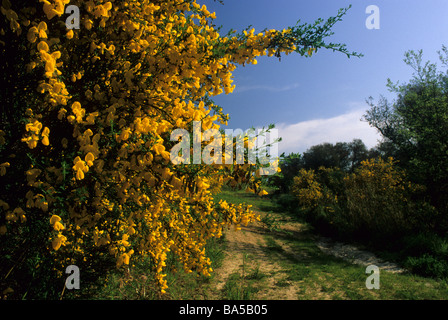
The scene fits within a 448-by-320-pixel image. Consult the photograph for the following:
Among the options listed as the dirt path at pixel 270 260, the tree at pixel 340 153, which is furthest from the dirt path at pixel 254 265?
the tree at pixel 340 153

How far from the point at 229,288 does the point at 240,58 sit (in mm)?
4434

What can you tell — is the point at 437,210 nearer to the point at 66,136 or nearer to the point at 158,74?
the point at 158,74

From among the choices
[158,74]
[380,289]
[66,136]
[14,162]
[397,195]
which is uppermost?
[158,74]

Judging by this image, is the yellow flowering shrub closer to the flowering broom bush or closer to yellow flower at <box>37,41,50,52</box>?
the flowering broom bush

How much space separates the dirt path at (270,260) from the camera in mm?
4946

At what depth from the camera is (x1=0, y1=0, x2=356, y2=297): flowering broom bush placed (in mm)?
1655

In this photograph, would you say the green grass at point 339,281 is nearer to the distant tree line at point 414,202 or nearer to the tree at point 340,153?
the distant tree line at point 414,202

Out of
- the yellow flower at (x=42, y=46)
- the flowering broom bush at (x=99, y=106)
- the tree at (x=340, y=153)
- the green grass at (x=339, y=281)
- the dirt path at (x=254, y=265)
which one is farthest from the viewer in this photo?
the tree at (x=340, y=153)

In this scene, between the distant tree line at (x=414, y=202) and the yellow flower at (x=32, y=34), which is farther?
the distant tree line at (x=414, y=202)

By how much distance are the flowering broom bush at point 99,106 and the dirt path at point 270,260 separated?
1.65 m

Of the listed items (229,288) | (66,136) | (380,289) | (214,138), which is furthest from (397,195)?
(66,136)

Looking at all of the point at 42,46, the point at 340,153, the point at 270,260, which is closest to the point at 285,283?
the point at 270,260

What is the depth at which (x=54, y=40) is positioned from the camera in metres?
1.58

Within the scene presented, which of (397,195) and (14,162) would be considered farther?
(397,195)
